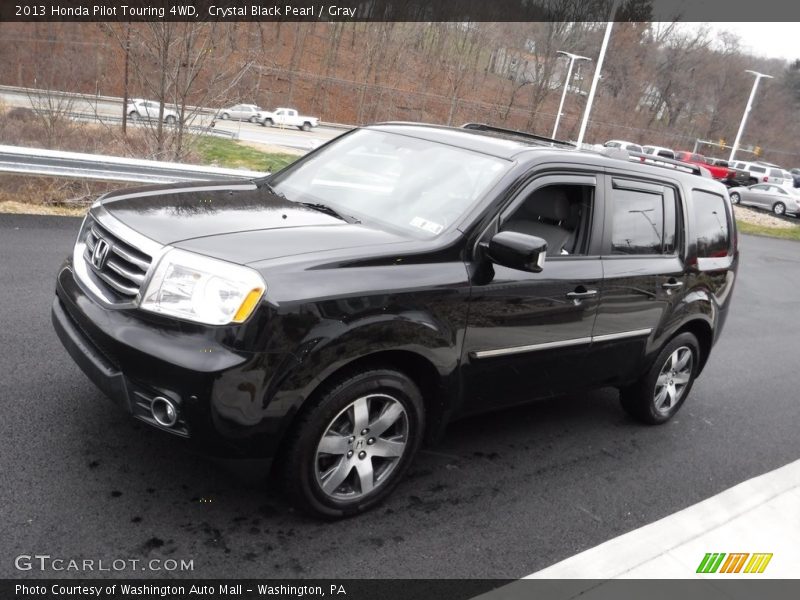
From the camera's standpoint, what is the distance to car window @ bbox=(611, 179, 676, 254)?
4.64m

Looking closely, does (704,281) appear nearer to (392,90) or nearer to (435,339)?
(435,339)

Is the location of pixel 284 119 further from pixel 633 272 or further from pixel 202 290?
pixel 202 290

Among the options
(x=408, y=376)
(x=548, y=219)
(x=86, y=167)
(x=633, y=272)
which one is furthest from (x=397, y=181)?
(x=86, y=167)

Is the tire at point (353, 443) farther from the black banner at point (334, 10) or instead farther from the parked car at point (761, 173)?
the parked car at point (761, 173)

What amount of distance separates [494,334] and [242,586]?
5.89 ft

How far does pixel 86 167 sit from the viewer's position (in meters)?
8.83

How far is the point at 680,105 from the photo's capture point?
77312mm

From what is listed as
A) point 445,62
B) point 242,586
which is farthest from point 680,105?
point 242,586

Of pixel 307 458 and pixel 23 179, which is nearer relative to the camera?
pixel 307 458

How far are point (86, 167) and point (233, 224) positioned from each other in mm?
6150

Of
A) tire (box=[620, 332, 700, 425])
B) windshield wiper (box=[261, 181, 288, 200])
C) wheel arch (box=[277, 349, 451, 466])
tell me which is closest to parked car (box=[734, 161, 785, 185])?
tire (box=[620, 332, 700, 425])

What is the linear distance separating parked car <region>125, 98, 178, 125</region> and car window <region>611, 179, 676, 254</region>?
10.2m

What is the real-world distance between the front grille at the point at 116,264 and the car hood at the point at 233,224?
108mm

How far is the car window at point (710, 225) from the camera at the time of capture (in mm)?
5399
